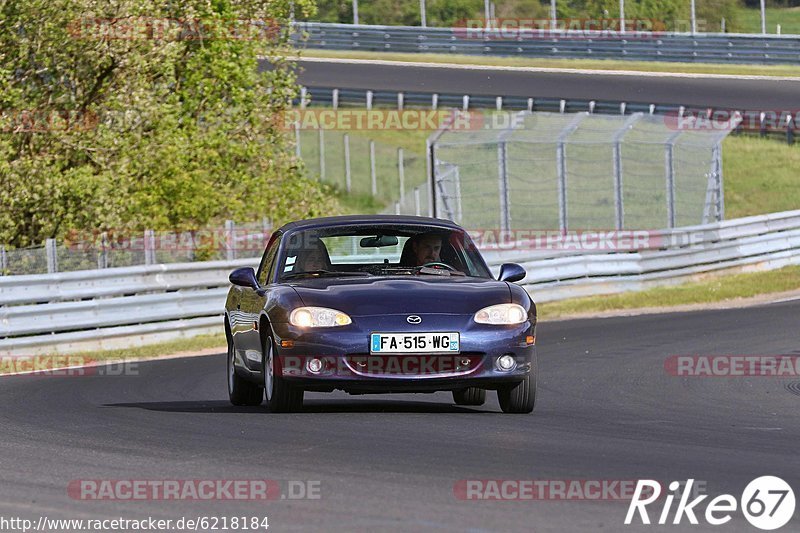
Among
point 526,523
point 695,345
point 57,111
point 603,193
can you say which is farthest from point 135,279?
point 603,193

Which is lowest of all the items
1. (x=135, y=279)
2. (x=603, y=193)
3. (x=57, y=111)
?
(x=603, y=193)

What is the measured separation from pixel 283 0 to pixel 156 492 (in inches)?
955

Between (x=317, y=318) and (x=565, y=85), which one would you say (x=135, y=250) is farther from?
(x=565, y=85)

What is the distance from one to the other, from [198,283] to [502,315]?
11.6 m

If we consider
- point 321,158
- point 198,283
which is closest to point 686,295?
point 198,283

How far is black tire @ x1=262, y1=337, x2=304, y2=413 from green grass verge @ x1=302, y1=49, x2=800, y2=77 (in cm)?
3728

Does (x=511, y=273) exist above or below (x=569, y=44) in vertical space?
above

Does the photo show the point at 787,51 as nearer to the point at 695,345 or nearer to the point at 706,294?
the point at 706,294

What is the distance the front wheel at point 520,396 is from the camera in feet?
34.2

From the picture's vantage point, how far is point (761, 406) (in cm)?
1130

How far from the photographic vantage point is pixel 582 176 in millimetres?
32281

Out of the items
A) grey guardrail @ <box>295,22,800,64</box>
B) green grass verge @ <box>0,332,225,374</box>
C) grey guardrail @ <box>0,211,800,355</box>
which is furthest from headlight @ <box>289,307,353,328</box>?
grey guardrail @ <box>295,22,800,64</box>

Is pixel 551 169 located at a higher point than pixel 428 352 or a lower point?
lower

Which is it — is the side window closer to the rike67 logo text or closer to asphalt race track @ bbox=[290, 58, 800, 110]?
the rike67 logo text
